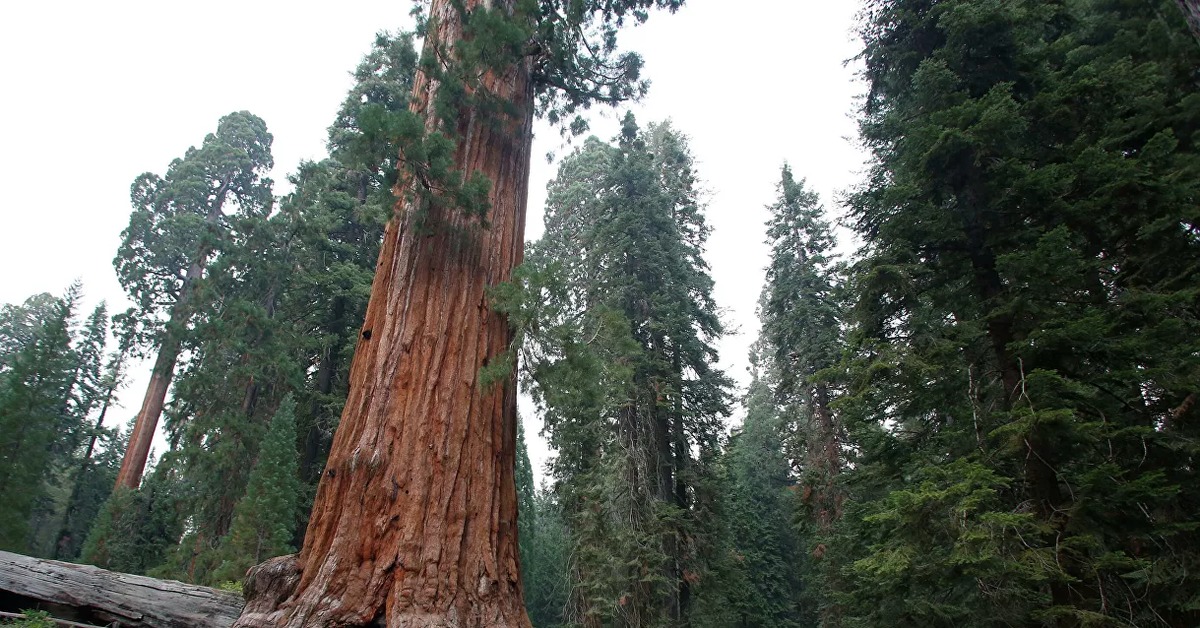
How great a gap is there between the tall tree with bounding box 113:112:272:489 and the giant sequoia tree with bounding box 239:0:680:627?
43.7ft

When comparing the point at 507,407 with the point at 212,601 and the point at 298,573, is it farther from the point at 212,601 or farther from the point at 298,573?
the point at 212,601

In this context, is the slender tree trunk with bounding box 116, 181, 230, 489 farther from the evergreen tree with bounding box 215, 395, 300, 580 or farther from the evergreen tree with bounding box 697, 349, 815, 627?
the evergreen tree with bounding box 697, 349, 815, 627

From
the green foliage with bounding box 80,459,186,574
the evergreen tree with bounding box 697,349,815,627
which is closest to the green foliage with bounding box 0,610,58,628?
the green foliage with bounding box 80,459,186,574

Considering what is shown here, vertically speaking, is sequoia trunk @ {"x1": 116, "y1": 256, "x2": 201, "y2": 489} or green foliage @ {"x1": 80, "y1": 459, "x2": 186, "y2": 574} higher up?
sequoia trunk @ {"x1": 116, "y1": 256, "x2": 201, "y2": 489}

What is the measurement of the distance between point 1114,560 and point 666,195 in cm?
1400

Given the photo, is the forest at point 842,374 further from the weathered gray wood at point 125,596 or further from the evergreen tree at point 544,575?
the evergreen tree at point 544,575

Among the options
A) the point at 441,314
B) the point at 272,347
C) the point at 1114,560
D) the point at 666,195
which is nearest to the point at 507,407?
the point at 441,314

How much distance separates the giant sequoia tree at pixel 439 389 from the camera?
342cm

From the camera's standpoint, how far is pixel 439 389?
3.99 metres

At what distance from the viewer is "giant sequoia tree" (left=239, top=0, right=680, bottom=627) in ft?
11.2

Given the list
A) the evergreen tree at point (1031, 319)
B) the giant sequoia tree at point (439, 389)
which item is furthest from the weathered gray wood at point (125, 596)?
the evergreen tree at point (1031, 319)

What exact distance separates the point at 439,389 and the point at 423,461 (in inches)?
20.5

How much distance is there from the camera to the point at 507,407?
4.45m

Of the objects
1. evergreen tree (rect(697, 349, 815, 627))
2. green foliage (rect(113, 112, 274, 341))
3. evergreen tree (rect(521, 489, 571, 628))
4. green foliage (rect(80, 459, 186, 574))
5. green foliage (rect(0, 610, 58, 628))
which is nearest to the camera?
green foliage (rect(0, 610, 58, 628))
